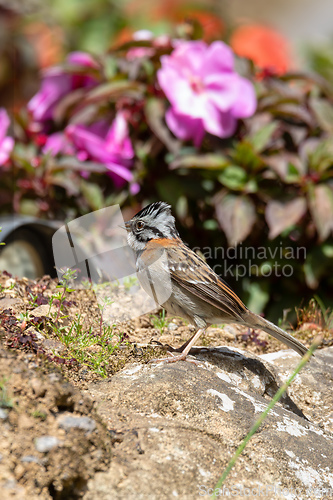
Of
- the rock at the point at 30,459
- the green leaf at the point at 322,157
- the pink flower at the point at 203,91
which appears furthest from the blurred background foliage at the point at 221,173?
the rock at the point at 30,459

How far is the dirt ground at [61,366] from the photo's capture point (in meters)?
1.86

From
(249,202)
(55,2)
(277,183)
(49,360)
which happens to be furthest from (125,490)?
(55,2)

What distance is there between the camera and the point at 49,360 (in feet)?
8.04

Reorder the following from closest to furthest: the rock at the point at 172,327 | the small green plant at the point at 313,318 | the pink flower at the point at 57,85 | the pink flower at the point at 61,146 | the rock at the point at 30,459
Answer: the rock at the point at 30,459
the rock at the point at 172,327
the small green plant at the point at 313,318
the pink flower at the point at 61,146
the pink flower at the point at 57,85

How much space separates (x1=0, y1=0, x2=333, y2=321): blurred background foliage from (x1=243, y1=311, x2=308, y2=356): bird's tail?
0.89 m

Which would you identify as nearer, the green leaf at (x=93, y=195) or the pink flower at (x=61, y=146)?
the green leaf at (x=93, y=195)

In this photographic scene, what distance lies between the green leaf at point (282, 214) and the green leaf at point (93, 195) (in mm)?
1323

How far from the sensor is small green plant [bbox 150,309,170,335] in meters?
3.32

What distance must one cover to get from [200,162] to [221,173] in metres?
0.22

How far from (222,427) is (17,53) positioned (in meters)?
6.55

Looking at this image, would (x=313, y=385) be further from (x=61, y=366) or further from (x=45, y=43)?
(x=45, y=43)

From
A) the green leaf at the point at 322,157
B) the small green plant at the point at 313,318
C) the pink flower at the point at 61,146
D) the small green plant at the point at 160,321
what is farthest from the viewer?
the pink flower at the point at 61,146

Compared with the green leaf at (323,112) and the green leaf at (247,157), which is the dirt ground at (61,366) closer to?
the green leaf at (247,157)

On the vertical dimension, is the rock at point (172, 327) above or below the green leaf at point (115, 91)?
below
